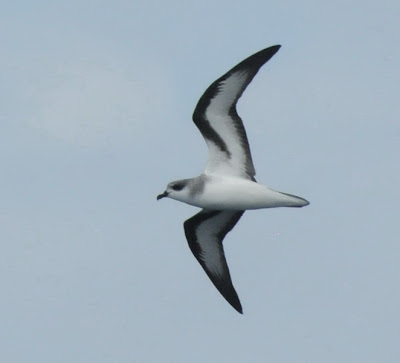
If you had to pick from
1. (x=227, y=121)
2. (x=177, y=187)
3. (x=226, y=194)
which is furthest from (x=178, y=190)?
(x=227, y=121)

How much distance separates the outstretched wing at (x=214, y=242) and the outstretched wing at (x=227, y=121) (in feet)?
6.41

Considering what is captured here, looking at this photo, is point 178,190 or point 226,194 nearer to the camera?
point 226,194

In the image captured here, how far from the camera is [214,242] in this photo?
30281 millimetres

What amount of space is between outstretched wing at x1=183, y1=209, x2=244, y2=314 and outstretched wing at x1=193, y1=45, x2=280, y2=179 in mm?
1955

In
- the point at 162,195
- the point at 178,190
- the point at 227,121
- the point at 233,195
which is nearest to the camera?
the point at 233,195

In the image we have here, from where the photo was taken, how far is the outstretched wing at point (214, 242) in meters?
30.1

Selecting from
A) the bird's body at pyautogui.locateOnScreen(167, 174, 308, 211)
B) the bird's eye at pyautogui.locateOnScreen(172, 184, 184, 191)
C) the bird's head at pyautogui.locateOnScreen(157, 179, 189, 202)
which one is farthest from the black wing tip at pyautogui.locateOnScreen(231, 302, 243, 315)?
the bird's eye at pyautogui.locateOnScreen(172, 184, 184, 191)

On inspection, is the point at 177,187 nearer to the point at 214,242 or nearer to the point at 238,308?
the point at 214,242

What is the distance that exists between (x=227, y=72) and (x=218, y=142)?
1.60m

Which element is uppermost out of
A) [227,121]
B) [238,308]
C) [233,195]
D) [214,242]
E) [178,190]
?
[227,121]

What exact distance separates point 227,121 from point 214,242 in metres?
3.39

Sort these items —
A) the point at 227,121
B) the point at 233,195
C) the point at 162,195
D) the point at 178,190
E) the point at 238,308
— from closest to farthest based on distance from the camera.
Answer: the point at 233,195
the point at 178,190
the point at 227,121
the point at 162,195
the point at 238,308

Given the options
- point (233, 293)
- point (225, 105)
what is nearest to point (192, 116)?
point (225, 105)

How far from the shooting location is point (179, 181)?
28.2 metres
